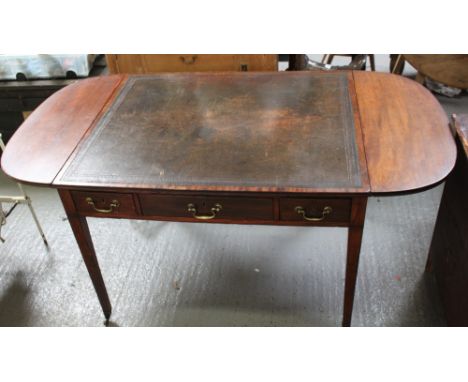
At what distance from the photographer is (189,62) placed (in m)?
2.55

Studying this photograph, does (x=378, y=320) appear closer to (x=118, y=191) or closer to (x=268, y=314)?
(x=268, y=314)

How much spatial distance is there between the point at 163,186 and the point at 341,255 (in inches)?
46.6

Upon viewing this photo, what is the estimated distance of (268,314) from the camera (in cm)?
211

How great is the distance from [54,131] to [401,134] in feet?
4.43

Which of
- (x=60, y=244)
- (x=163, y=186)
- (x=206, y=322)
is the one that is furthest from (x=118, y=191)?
(x=60, y=244)

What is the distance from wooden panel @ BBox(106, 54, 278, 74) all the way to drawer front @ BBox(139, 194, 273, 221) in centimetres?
118

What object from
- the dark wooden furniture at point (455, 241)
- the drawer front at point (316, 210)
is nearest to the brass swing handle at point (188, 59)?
the drawer front at point (316, 210)

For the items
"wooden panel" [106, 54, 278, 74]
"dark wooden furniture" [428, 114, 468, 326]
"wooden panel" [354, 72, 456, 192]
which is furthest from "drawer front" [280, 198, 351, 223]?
"wooden panel" [106, 54, 278, 74]

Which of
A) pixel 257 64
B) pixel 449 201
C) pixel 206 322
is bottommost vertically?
pixel 206 322

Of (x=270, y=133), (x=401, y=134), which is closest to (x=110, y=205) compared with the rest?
(x=270, y=133)

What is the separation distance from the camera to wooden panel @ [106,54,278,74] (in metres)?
2.51

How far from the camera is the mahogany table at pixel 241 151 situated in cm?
152

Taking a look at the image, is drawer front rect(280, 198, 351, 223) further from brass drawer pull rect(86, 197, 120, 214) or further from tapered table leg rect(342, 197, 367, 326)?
brass drawer pull rect(86, 197, 120, 214)

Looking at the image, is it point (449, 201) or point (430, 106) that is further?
point (449, 201)
